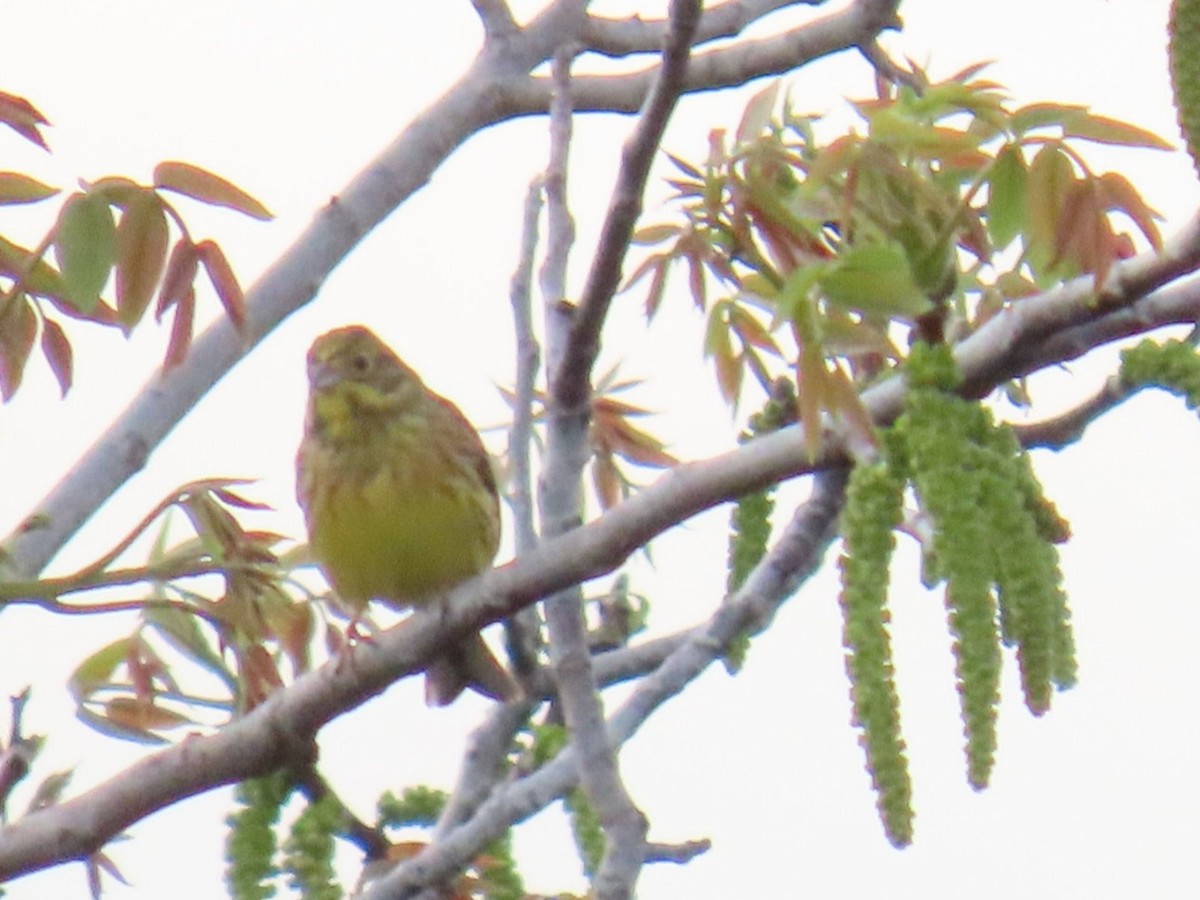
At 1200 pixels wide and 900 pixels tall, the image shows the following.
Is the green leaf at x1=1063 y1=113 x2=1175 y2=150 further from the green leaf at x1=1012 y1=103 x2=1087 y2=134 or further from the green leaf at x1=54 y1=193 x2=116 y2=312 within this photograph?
the green leaf at x1=54 y1=193 x2=116 y2=312

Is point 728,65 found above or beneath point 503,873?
above

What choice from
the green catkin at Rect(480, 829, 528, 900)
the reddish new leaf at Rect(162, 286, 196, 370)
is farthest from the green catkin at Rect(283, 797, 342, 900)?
the reddish new leaf at Rect(162, 286, 196, 370)

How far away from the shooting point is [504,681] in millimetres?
4055

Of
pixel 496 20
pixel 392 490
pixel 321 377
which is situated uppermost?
pixel 321 377

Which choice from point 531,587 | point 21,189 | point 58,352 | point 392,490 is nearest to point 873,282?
point 531,587

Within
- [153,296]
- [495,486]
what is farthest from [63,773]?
[495,486]

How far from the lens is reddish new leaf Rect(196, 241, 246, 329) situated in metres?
2.67

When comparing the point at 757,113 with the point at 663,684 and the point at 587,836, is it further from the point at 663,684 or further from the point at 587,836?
the point at 587,836

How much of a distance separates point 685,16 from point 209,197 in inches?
28.2

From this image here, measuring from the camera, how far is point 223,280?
8.79 ft

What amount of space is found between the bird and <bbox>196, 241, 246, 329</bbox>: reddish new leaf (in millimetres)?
1435

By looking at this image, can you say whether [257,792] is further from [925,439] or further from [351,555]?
[351,555]

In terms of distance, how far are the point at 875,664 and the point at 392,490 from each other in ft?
9.43

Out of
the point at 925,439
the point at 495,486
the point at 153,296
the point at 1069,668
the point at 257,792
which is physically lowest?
the point at 1069,668
